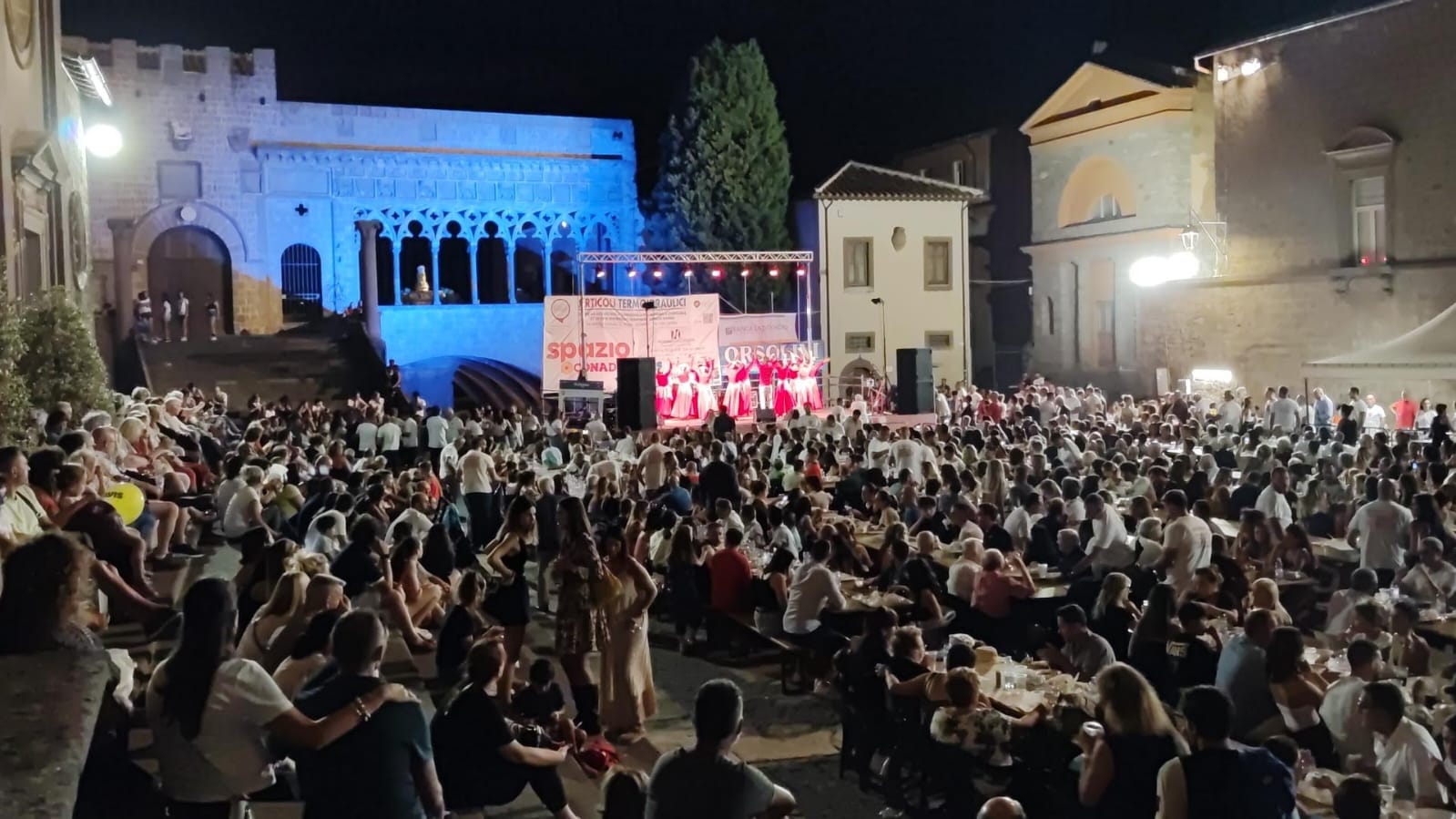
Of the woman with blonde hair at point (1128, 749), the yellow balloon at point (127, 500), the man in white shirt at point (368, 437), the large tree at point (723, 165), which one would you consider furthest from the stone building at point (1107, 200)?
the woman with blonde hair at point (1128, 749)

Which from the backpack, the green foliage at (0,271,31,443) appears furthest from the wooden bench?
the green foliage at (0,271,31,443)

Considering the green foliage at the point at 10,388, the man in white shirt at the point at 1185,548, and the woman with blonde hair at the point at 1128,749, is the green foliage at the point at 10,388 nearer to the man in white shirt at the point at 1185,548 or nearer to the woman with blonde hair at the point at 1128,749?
the man in white shirt at the point at 1185,548

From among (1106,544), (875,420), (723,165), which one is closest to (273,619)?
(1106,544)

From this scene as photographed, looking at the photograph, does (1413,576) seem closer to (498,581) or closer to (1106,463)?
(1106,463)

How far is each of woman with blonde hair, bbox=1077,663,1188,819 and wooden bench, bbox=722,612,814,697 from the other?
445cm

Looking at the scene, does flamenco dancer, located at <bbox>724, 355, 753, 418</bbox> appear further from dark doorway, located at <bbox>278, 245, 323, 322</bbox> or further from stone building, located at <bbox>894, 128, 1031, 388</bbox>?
stone building, located at <bbox>894, 128, 1031, 388</bbox>

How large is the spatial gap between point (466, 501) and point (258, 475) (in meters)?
2.28

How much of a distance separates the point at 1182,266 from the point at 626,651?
2645 centimetres

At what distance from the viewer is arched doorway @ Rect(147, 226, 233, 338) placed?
3142 centimetres

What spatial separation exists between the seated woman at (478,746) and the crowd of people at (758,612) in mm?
13

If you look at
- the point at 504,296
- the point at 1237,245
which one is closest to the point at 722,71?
the point at 504,296

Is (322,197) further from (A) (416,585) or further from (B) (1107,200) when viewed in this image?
(A) (416,585)

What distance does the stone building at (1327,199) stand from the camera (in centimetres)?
2492

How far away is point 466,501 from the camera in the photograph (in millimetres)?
13391
